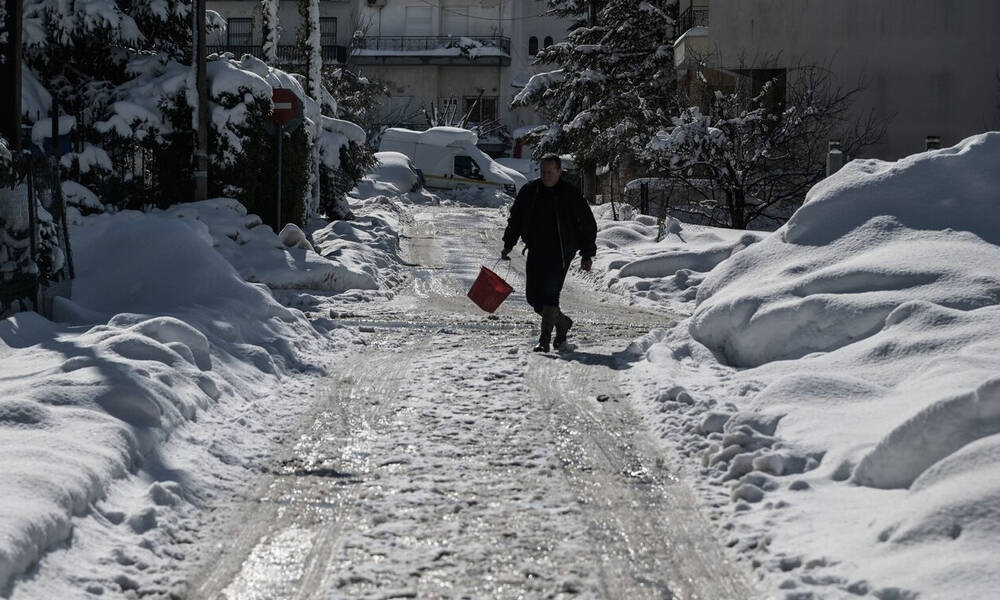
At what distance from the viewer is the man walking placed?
1032 cm

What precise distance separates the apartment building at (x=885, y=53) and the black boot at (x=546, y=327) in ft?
47.2

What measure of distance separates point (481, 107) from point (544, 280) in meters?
53.4

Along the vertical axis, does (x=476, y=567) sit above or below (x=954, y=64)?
below

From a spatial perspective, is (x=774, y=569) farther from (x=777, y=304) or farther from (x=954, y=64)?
(x=954, y=64)

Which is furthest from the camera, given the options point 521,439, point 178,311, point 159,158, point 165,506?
point 159,158

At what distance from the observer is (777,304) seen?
Result: 30.2 ft

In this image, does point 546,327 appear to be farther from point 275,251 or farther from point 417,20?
point 417,20

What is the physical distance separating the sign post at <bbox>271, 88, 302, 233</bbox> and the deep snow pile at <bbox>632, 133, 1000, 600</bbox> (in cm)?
874

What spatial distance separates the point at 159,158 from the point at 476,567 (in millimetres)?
15262

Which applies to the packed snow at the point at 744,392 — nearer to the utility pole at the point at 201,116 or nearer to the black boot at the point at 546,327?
the black boot at the point at 546,327

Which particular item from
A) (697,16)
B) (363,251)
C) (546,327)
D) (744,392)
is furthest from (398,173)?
(744,392)

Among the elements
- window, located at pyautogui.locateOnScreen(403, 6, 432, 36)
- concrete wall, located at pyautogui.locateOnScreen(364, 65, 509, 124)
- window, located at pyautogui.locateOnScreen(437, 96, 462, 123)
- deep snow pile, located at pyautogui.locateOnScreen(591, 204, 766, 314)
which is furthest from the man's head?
window, located at pyautogui.locateOnScreen(403, 6, 432, 36)

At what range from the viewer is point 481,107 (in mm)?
62938

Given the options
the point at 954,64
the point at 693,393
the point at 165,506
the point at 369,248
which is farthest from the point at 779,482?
the point at 954,64
